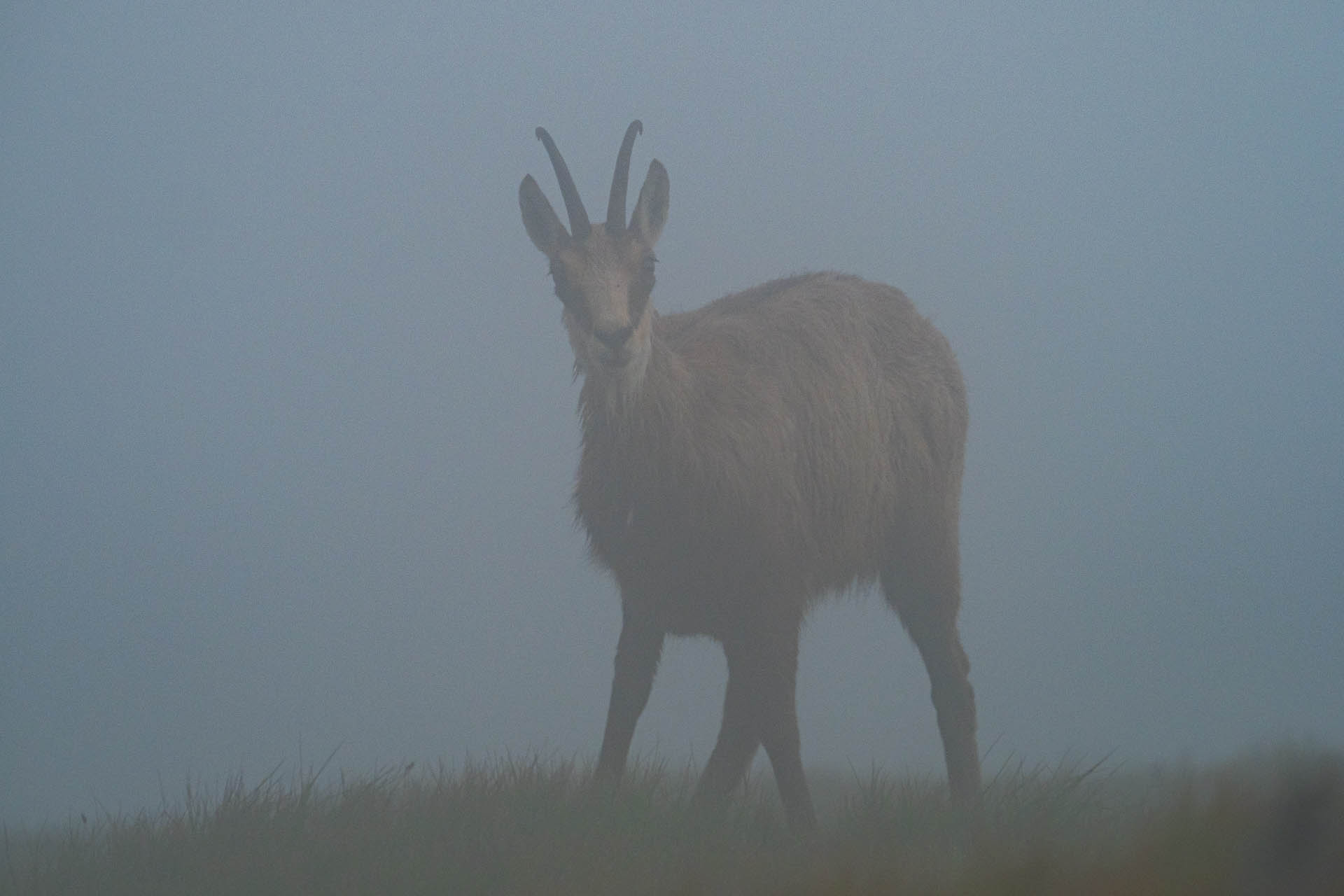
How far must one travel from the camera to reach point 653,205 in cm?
468

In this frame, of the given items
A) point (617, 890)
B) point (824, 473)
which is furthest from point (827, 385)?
point (617, 890)

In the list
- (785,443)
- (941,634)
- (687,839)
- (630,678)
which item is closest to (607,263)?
(785,443)

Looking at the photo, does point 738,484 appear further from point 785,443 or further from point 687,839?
point 687,839

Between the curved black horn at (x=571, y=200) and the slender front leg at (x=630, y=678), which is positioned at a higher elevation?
the curved black horn at (x=571, y=200)

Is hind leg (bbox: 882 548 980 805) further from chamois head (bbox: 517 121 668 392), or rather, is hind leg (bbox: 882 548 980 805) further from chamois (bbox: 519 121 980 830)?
chamois head (bbox: 517 121 668 392)

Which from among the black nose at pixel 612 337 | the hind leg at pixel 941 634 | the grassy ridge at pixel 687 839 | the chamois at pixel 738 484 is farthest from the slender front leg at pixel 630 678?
the hind leg at pixel 941 634

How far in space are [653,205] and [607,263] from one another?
54 centimetres

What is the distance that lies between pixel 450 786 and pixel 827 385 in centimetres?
243

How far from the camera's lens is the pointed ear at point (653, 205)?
458 centimetres

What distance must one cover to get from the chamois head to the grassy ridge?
1.54 metres

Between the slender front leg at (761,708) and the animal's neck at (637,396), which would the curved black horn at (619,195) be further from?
the slender front leg at (761,708)

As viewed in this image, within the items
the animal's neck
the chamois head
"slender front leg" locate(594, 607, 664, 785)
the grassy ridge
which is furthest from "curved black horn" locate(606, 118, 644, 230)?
the grassy ridge

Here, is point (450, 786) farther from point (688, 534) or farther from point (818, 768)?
point (818, 768)

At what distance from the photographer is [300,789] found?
359cm
